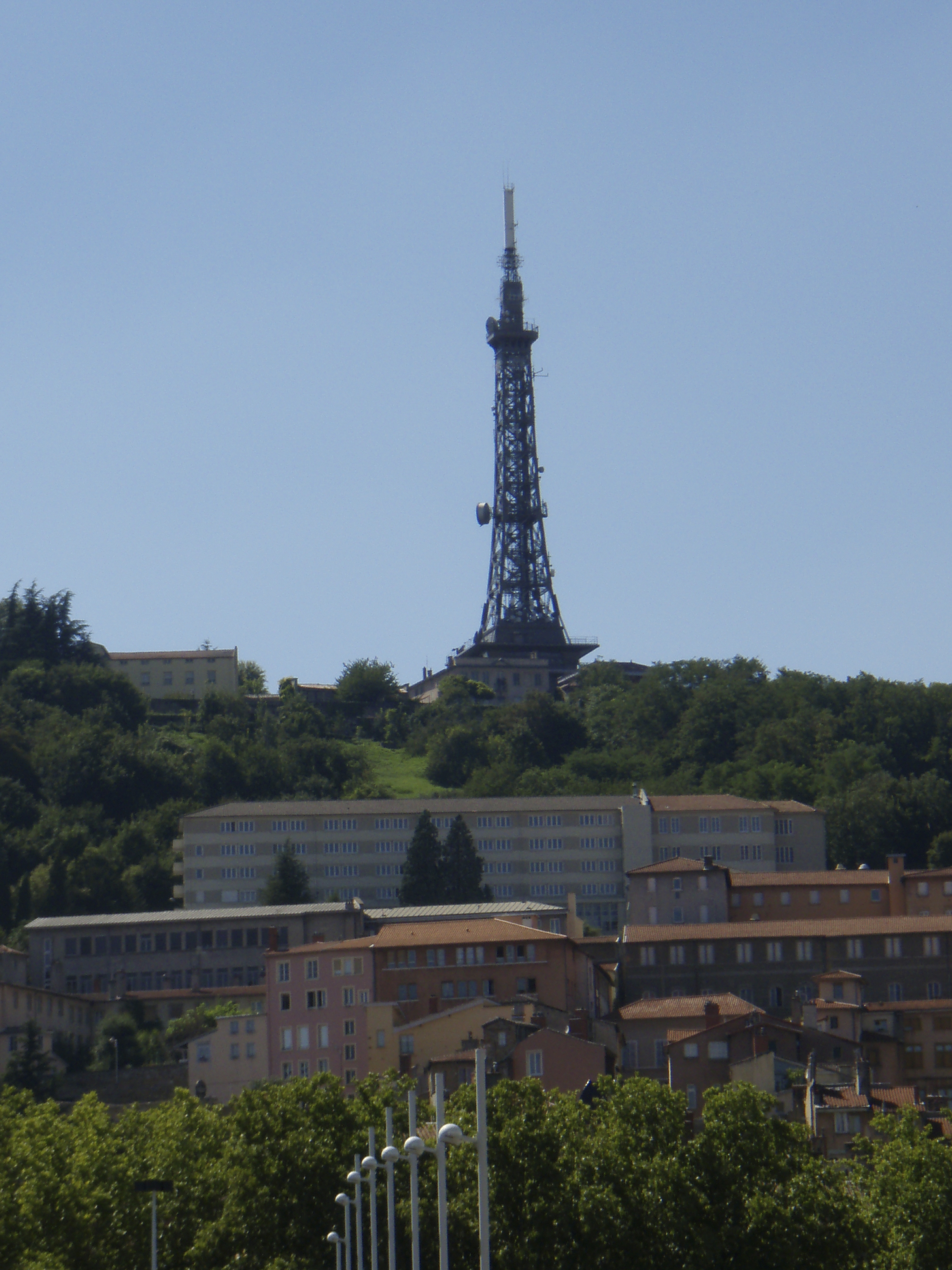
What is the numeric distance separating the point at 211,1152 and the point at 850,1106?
19368mm

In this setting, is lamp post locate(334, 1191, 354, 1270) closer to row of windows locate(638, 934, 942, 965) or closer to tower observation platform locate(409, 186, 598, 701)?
row of windows locate(638, 934, 942, 965)

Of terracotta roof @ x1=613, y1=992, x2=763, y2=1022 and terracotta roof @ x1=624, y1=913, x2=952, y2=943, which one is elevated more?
terracotta roof @ x1=624, y1=913, x2=952, y2=943

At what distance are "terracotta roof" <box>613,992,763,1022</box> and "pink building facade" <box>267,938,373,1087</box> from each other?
9565 millimetres

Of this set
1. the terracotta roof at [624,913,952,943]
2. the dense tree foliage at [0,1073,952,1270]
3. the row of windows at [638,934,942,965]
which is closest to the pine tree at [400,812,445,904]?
the terracotta roof at [624,913,952,943]

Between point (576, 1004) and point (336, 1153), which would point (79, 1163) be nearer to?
point (336, 1153)

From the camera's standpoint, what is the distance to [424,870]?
332ft

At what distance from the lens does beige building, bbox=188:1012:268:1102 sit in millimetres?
78312

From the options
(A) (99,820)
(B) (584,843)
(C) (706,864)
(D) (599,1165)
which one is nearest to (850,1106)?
(D) (599,1165)

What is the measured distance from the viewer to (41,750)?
120m

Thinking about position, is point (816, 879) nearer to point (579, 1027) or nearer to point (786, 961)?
point (786, 961)

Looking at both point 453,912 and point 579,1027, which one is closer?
point 579,1027

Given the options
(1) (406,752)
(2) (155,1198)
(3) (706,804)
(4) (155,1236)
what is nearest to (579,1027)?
(2) (155,1198)

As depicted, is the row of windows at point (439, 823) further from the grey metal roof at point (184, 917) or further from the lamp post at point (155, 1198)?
the lamp post at point (155, 1198)

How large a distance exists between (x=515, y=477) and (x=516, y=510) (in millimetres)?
2822
